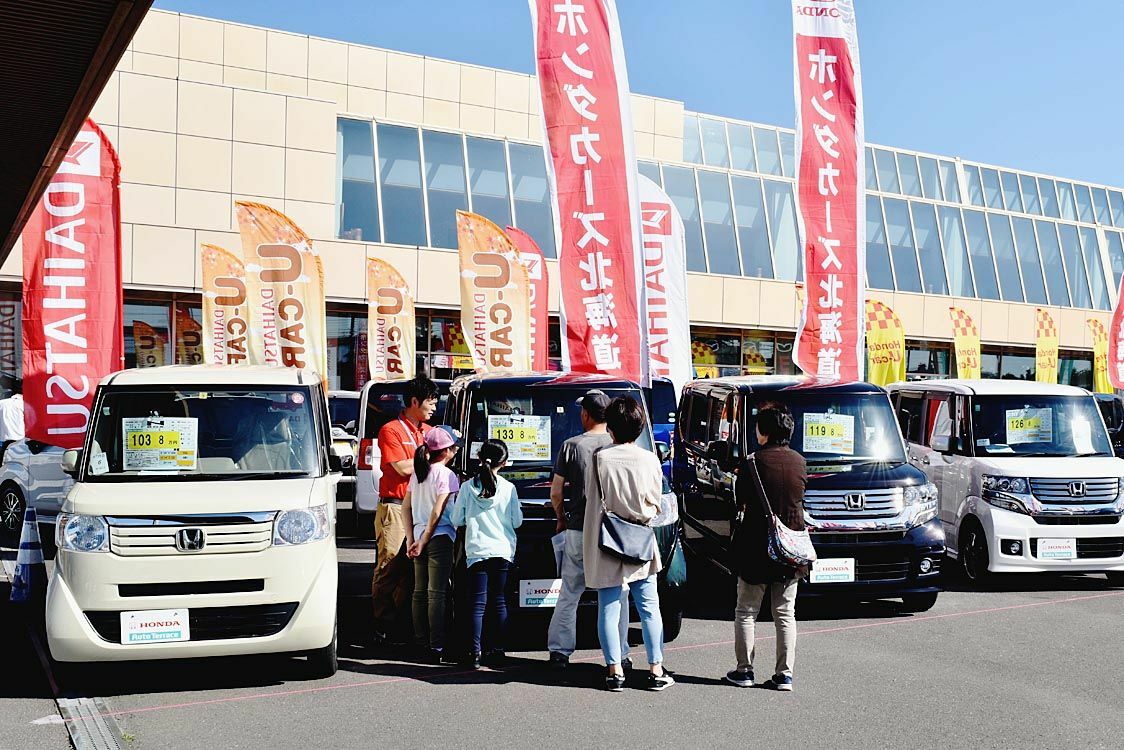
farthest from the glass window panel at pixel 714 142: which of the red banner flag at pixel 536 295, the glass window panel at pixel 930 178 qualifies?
the red banner flag at pixel 536 295

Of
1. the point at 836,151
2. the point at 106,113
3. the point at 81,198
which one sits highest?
the point at 106,113

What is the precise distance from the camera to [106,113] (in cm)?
2520

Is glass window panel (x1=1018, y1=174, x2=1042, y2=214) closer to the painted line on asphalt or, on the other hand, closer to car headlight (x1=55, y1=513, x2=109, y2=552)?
the painted line on asphalt

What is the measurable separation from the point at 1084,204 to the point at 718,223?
20.1 m

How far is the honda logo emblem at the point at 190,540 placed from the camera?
6.39 m

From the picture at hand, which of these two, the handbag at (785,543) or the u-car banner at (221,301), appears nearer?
the handbag at (785,543)

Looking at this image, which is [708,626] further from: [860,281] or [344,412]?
[344,412]

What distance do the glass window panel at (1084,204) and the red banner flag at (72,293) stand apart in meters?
41.5

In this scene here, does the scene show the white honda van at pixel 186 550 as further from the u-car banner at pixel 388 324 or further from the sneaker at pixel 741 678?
the u-car banner at pixel 388 324

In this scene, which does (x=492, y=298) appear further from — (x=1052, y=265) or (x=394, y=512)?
(x=1052, y=265)

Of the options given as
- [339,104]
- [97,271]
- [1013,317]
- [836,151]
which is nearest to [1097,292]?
[1013,317]

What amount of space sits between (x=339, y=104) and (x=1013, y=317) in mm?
24232

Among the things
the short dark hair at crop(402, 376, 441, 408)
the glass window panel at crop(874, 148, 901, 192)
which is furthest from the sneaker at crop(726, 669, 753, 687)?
the glass window panel at crop(874, 148, 901, 192)

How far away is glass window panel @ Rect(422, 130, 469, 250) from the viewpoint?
28578 millimetres
